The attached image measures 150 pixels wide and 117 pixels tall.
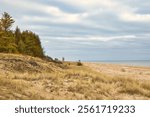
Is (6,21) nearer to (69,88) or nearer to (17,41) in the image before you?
(17,41)

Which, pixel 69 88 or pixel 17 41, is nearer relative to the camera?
pixel 69 88

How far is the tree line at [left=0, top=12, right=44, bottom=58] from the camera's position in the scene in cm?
6059

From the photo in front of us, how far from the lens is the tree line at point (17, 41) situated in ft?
199

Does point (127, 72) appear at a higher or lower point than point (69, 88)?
lower

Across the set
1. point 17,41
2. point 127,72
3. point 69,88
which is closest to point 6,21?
point 17,41

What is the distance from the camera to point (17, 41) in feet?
225

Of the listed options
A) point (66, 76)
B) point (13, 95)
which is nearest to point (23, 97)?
point (13, 95)

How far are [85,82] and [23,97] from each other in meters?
6.30

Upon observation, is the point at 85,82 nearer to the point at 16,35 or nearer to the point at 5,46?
the point at 5,46

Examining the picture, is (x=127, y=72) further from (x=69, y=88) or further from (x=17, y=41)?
(x=69, y=88)

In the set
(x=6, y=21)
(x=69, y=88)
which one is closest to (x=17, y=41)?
(x=6, y=21)

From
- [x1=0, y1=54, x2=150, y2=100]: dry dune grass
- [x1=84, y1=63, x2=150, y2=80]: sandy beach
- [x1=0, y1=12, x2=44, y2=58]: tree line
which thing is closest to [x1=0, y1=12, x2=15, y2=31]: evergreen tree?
[x1=0, y1=12, x2=44, y2=58]: tree line

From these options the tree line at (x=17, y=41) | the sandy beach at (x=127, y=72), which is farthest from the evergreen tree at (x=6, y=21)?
the sandy beach at (x=127, y=72)

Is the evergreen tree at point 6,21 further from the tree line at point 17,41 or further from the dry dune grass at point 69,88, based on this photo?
the dry dune grass at point 69,88
